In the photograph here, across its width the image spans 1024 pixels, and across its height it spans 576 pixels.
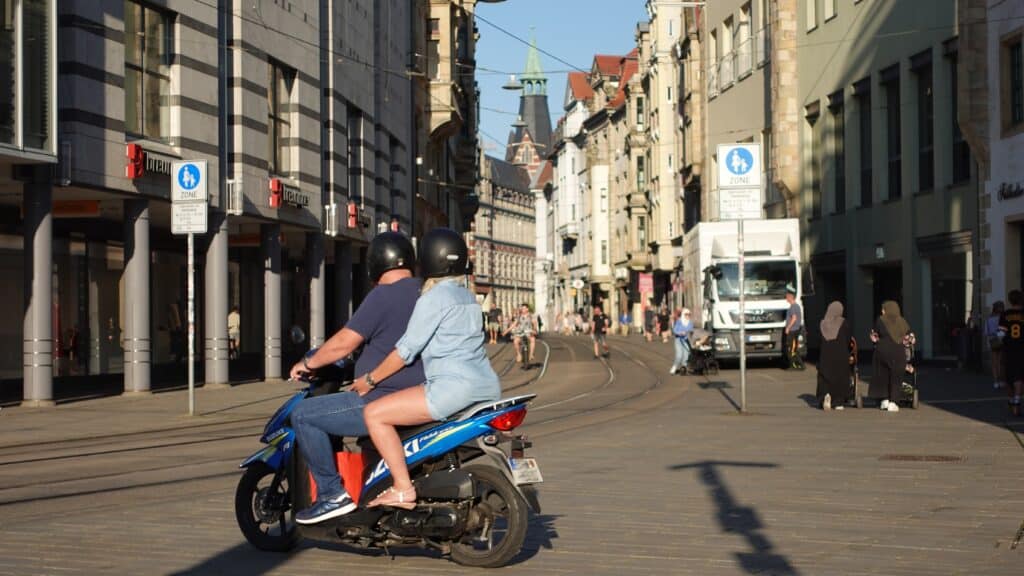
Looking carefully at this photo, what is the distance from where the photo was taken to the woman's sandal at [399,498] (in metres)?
7.55

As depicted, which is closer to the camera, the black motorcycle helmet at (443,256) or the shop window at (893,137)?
the black motorcycle helmet at (443,256)

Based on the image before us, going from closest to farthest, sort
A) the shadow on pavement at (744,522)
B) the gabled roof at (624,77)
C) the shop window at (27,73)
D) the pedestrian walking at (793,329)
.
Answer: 1. the shadow on pavement at (744,522)
2. the shop window at (27,73)
3. the pedestrian walking at (793,329)
4. the gabled roof at (624,77)

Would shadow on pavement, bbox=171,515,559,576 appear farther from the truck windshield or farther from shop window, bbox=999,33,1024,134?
the truck windshield

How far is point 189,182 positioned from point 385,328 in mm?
13473

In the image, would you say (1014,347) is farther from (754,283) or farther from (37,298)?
(754,283)

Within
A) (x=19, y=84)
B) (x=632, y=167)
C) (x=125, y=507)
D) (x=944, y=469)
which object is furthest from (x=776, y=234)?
(x=632, y=167)

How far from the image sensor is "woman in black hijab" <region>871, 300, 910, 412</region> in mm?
21266

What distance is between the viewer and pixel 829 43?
44.0 m

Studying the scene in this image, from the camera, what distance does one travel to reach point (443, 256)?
7801 mm

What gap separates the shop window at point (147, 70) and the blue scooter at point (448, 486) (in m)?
19.5

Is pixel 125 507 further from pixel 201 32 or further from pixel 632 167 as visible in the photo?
pixel 632 167

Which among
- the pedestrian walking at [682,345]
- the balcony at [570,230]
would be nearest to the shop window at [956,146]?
the pedestrian walking at [682,345]

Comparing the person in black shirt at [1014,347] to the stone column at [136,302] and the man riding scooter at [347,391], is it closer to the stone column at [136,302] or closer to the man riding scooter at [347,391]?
the man riding scooter at [347,391]

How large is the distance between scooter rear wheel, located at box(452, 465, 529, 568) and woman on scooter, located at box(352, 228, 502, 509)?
0.34 m
